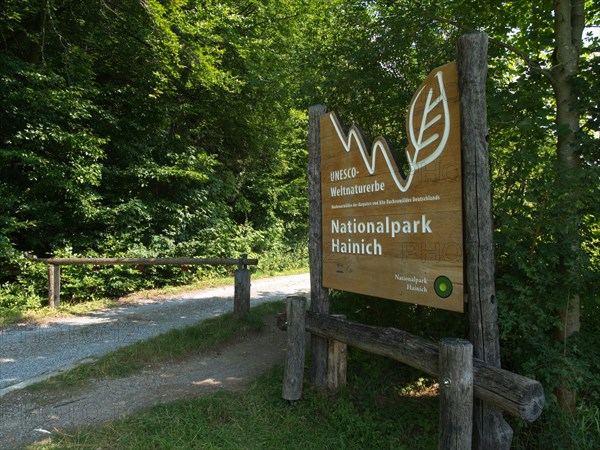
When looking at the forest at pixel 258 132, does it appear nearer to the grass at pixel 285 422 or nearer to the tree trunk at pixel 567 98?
the tree trunk at pixel 567 98

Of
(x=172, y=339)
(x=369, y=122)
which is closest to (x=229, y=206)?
(x=172, y=339)

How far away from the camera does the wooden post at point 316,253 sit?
432cm

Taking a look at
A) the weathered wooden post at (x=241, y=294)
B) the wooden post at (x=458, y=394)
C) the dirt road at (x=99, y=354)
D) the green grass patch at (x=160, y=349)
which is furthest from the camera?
the weathered wooden post at (x=241, y=294)

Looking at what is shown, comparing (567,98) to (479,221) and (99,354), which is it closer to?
(479,221)

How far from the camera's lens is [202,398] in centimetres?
403

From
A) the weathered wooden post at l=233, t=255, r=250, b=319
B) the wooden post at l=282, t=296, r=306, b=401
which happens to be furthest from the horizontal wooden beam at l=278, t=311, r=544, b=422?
the weathered wooden post at l=233, t=255, r=250, b=319

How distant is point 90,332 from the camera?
654 cm

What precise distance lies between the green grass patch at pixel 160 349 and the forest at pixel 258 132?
2475 mm

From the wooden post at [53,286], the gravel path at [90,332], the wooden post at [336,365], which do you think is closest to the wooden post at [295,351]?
the wooden post at [336,365]

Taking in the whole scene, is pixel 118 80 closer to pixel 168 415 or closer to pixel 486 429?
pixel 168 415

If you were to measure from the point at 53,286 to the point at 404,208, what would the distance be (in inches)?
294

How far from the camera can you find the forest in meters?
3.30

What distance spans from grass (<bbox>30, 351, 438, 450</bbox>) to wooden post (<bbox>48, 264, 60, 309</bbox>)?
544 cm

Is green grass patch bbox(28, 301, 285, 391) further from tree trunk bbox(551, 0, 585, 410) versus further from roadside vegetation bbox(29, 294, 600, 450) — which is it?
tree trunk bbox(551, 0, 585, 410)
